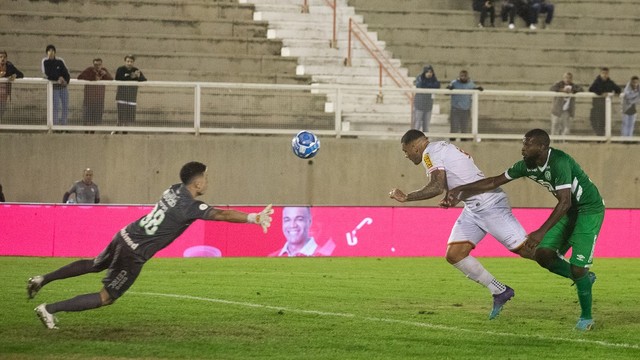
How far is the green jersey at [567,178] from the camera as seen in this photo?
13.1 metres

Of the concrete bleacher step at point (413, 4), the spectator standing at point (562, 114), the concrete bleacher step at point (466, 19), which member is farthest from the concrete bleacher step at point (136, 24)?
the spectator standing at point (562, 114)

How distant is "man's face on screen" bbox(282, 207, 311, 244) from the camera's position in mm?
24844

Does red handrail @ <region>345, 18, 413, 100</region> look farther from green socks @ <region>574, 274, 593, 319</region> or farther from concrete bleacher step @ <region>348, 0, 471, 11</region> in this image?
green socks @ <region>574, 274, 593, 319</region>

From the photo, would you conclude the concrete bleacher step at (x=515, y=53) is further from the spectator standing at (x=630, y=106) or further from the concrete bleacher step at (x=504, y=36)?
the spectator standing at (x=630, y=106)

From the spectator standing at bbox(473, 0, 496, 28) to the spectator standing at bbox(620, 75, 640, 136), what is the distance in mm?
7320

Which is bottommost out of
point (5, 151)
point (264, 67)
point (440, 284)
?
point (440, 284)

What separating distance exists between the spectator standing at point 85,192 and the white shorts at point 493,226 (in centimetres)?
1332

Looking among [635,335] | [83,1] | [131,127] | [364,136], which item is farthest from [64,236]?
[635,335]

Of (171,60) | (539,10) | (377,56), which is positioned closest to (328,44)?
(377,56)

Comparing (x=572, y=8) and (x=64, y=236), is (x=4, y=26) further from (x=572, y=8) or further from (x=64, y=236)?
(x=572, y=8)

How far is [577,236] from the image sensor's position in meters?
13.3

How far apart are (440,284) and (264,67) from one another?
1389cm

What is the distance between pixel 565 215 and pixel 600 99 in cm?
1504

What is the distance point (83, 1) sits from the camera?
107 ft
